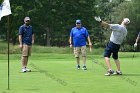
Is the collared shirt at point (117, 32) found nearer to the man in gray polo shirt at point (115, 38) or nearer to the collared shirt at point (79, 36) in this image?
the man in gray polo shirt at point (115, 38)

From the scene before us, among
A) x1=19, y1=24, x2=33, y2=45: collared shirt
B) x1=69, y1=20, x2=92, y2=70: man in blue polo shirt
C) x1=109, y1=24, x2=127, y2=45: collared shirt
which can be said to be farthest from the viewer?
x1=69, y1=20, x2=92, y2=70: man in blue polo shirt

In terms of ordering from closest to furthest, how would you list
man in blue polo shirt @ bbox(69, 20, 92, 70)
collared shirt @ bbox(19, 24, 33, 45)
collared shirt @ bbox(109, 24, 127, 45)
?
1. collared shirt @ bbox(109, 24, 127, 45)
2. collared shirt @ bbox(19, 24, 33, 45)
3. man in blue polo shirt @ bbox(69, 20, 92, 70)

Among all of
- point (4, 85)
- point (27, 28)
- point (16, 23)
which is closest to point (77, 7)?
point (16, 23)

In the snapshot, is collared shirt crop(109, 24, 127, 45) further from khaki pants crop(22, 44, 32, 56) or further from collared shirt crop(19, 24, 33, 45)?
khaki pants crop(22, 44, 32, 56)

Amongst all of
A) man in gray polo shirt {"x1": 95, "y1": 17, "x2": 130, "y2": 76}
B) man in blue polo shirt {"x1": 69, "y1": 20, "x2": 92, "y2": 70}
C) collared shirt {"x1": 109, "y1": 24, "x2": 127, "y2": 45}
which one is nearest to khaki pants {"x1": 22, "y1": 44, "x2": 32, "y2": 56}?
man in blue polo shirt {"x1": 69, "y1": 20, "x2": 92, "y2": 70}

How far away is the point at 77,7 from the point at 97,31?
5356 mm

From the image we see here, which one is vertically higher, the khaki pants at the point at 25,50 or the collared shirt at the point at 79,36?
the collared shirt at the point at 79,36

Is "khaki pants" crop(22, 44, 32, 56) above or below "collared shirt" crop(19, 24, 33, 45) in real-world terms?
below

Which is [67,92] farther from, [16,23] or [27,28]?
[16,23]

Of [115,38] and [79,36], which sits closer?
[115,38]

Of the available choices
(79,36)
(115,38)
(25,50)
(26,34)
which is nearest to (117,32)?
(115,38)

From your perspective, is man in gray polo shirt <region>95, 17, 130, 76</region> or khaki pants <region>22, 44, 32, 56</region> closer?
man in gray polo shirt <region>95, 17, 130, 76</region>

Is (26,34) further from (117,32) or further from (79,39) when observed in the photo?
(117,32)

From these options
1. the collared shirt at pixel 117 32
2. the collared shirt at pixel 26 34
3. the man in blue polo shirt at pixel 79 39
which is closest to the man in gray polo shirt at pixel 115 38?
the collared shirt at pixel 117 32
